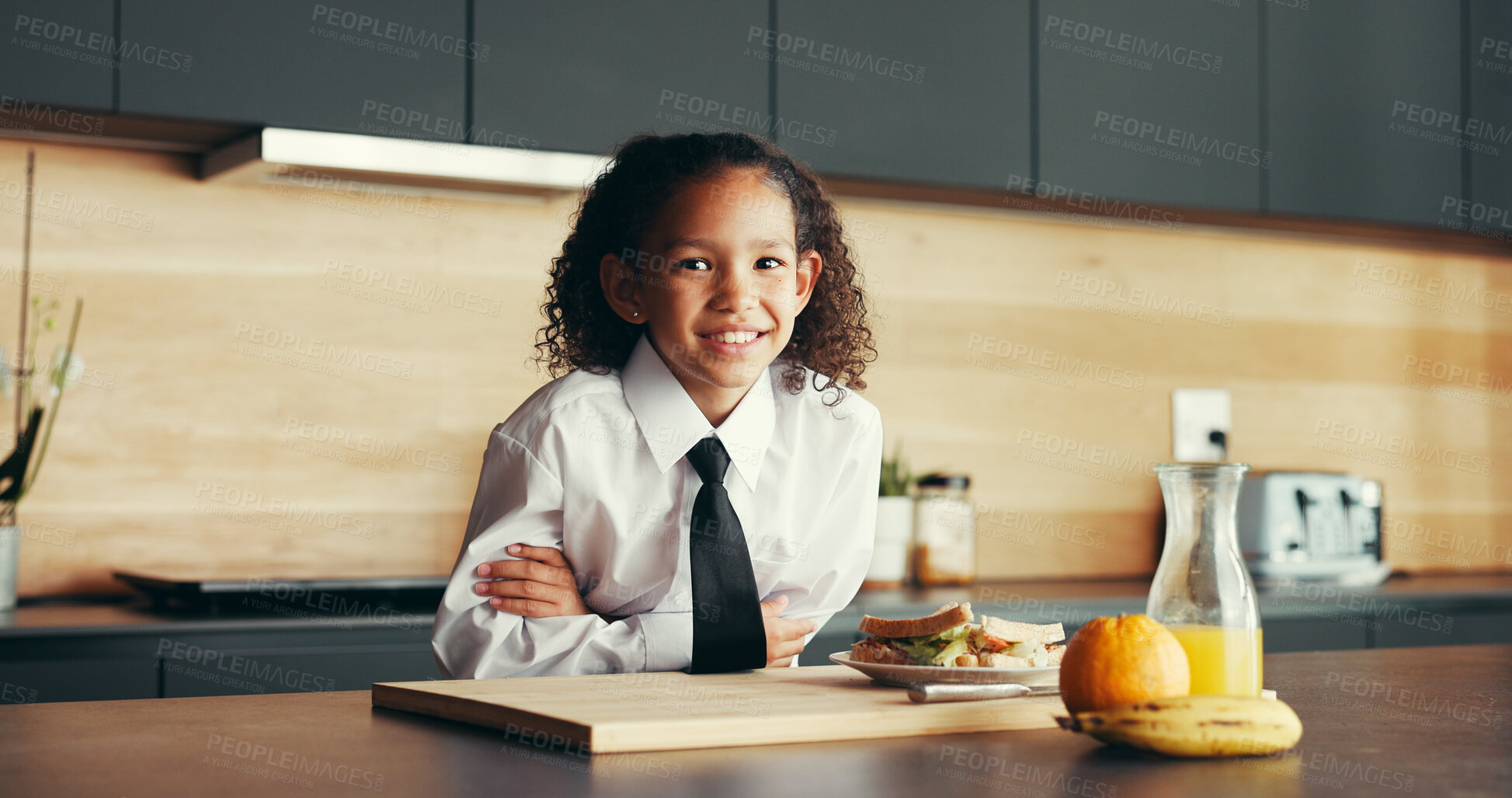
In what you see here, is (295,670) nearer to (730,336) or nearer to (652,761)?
(730,336)

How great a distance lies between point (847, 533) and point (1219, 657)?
22.4 inches

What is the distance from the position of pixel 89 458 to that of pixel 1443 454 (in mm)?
2760

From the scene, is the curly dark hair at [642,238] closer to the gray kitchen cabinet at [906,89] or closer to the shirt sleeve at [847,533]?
the shirt sleeve at [847,533]

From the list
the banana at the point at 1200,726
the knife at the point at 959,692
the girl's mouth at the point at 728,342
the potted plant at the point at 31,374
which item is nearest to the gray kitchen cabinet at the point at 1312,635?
the girl's mouth at the point at 728,342

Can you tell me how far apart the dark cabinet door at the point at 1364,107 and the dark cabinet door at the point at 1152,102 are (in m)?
0.07

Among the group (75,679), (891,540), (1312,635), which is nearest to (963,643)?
(75,679)

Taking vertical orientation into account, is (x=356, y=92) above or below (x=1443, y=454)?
above

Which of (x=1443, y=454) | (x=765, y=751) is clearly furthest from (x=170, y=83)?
(x=1443, y=454)

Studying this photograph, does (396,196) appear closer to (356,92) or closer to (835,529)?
(356,92)

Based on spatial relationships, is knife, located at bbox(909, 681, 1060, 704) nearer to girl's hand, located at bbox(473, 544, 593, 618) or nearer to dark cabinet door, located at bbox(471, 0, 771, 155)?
girl's hand, located at bbox(473, 544, 593, 618)

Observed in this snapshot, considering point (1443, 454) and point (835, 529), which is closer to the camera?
point (835, 529)

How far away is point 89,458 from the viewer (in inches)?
84.6

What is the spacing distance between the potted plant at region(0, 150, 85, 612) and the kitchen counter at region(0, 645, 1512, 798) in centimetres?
118

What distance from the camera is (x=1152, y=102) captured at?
8.27ft
